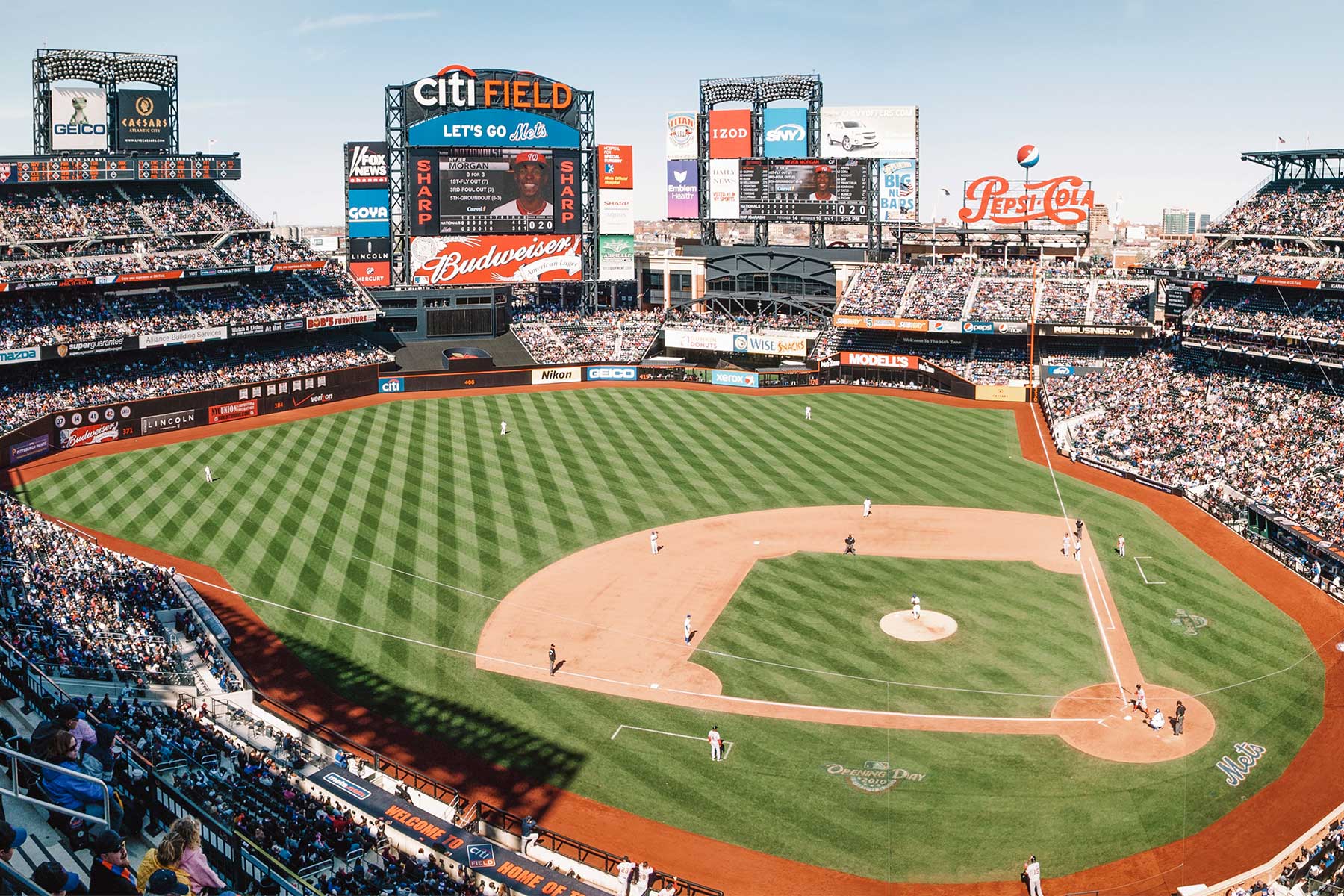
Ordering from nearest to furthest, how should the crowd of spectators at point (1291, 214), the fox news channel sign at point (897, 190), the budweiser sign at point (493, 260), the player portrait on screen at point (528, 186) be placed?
the crowd of spectators at point (1291, 214) < the budweiser sign at point (493, 260) < the player portrait on screen at point (528, 186) < the fox news channel sign at point (897, 190)

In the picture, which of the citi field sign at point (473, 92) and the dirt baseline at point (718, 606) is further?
the citi field sign at point (473, 92)

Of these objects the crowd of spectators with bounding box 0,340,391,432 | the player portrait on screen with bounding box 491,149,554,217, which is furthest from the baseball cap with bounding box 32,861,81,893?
the player portrait on screen with bounding box 491,149,554,217

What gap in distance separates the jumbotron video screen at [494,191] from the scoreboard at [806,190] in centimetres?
1361

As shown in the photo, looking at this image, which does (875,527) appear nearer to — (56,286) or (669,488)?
(669,488)

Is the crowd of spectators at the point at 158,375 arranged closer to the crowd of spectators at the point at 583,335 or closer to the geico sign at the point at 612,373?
the crowd of spectators at the point at 583,335

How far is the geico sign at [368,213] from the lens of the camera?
7338 cm

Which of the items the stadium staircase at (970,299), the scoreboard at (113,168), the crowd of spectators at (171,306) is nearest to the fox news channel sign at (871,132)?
the stadium staircase at (970,299)

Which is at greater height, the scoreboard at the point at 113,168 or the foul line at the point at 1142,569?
the scoreboard at the point at 113,168

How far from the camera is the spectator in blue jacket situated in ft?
30.5

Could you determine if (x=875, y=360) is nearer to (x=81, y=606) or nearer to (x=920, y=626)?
(x=920, y=626)

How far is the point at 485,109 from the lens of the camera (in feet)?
238

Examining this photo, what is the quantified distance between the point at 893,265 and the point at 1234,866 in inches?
2408

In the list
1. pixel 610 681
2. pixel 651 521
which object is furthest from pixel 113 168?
pixel 610 681

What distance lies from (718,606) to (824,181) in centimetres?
5199
